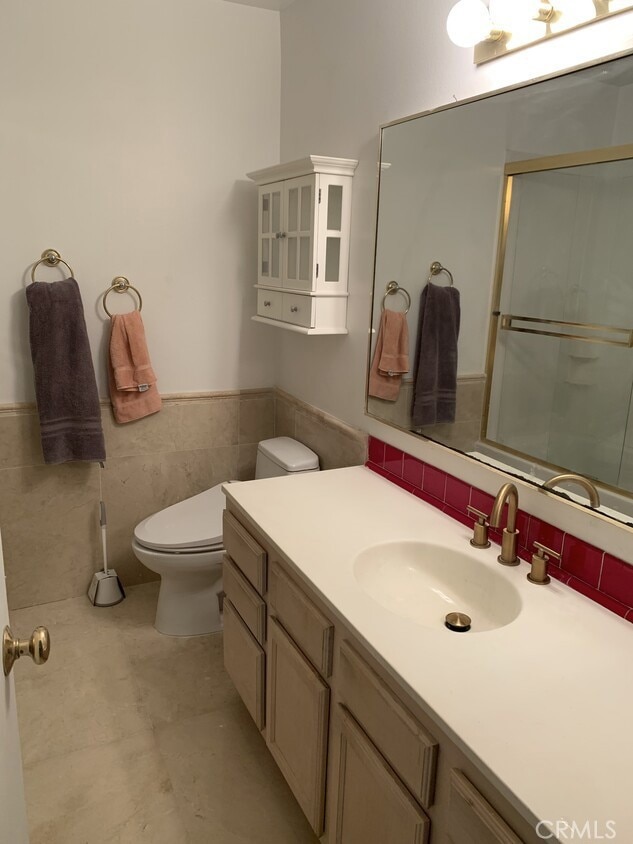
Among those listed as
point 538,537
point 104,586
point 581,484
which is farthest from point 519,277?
point 104,586

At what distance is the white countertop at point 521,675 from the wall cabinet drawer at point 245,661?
0.41 metres

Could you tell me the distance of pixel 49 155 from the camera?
233cm

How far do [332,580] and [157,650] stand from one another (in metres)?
1.34

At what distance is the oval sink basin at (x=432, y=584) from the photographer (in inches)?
56.2

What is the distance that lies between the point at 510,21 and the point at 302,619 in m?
1.42

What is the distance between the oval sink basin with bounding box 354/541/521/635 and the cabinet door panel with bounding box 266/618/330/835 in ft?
0.82

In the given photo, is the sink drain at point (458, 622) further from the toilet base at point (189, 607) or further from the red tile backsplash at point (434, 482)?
the toilet base at point (189, 607)

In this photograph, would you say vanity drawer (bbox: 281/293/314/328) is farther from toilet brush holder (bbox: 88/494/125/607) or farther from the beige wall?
toilet brush holder (bbox: 88/494/125/607)

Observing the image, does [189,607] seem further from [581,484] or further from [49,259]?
[581,484]

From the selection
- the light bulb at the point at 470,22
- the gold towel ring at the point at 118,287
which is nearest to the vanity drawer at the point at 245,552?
the gold towel ring at the point at 118,287

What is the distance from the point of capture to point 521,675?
42.7 inches

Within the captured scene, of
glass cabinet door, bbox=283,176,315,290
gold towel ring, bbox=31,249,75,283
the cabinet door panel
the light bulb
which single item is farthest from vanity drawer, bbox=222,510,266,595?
the light bulb

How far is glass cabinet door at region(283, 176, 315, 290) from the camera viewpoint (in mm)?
2137

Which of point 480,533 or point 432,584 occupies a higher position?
point 480,533
